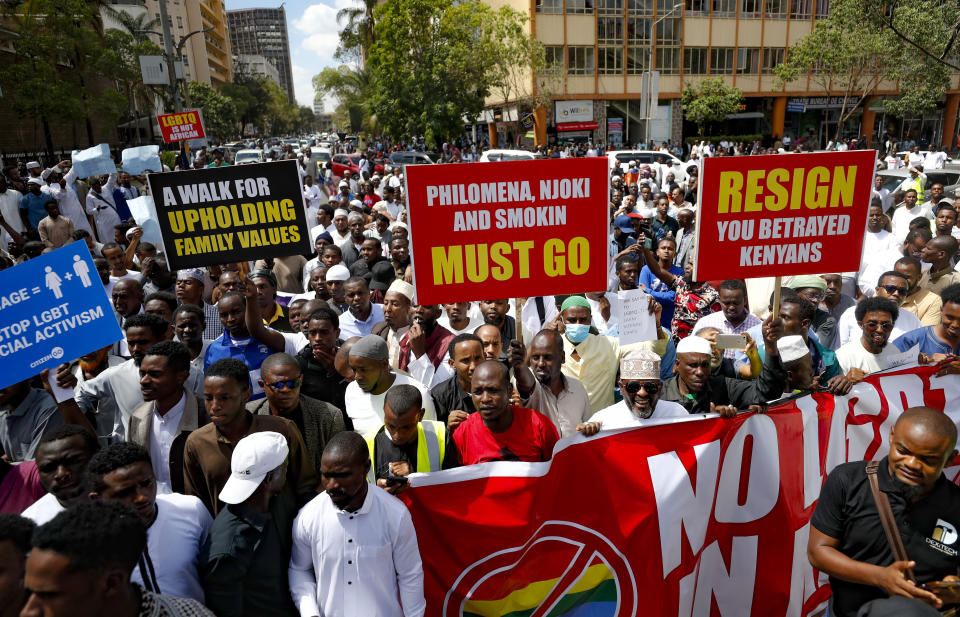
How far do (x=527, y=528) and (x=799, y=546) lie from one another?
4.70ft

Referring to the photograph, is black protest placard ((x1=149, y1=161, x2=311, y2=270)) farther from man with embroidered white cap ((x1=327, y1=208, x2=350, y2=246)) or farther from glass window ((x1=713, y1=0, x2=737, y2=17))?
glass window ((x1=713, y1=0, x2=737, y2=17))

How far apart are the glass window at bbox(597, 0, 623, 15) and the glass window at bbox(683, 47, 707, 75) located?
5410 mm

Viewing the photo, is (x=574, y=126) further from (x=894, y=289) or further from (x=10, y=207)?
(x=894, y=289)

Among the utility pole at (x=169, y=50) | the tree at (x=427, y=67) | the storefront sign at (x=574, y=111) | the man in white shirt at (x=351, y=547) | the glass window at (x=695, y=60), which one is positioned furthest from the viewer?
the glass window at (x=695, y=60)

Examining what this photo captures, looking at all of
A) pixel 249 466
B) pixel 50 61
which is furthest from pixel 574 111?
pixel 249 466

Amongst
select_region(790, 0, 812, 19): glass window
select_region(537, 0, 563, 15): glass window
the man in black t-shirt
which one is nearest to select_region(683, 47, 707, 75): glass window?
select_region(790, 0, 812, 19): glass window

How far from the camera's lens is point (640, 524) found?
313cm

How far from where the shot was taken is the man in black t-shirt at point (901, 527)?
245cm

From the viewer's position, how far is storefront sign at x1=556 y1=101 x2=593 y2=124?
39.4 metres

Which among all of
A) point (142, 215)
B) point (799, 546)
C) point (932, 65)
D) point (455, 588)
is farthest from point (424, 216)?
point (932, 65)

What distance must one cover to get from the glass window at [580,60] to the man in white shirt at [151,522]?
39918mm

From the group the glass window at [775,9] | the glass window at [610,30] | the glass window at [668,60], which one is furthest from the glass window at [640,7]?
the glass window at [775,9]

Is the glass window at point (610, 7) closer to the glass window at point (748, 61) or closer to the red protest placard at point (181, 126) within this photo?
the glass window at point (748, 61)

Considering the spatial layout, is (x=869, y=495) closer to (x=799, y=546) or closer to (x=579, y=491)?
(x=799, y=546)
